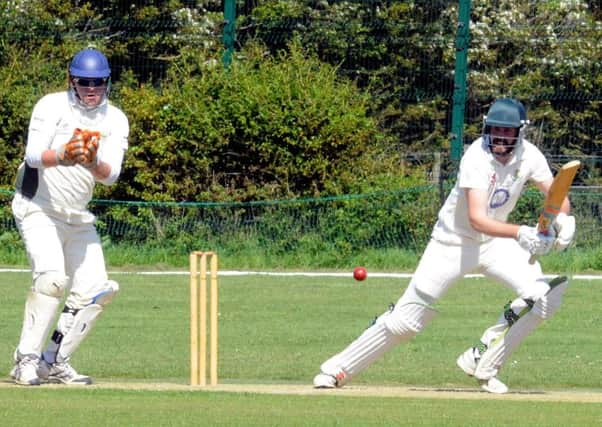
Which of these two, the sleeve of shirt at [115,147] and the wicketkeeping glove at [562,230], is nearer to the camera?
the wicketkeeping glove at [562,230]

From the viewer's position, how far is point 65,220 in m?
8.30

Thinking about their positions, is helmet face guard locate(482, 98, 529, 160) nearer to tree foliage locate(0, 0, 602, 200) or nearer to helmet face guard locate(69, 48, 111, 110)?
helmet face guard locate(69, 48, 111, 110)

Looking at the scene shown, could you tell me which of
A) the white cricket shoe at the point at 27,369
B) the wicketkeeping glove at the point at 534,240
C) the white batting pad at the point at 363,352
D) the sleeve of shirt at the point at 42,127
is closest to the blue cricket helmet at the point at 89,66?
the sleeve of shirt at the point at 42,127

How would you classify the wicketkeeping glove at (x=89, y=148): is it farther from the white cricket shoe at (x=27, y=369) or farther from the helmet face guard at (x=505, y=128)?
the helmet face guard at (x=505, y=128)

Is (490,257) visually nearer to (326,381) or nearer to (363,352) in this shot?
(363,352)

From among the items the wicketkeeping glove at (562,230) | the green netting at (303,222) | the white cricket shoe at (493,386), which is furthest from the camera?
the green netting at (303,222)

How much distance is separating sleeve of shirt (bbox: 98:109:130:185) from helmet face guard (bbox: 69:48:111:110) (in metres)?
0.18

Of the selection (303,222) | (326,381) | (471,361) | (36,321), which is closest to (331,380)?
(326,381)

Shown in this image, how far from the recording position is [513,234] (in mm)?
7734

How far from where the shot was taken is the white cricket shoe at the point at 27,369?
26.8ft

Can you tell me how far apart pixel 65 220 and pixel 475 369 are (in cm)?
268

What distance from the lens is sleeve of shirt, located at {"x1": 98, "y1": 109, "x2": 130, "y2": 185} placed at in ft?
26.9

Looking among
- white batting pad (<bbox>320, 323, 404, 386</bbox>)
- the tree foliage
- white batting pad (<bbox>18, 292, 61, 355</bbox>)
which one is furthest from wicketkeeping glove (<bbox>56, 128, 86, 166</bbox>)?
the tree foliage

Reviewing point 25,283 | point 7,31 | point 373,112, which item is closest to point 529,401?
point 25,283
